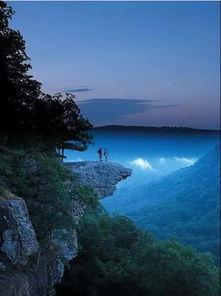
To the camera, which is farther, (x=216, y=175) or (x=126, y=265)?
Answer: (x=216, y=175)

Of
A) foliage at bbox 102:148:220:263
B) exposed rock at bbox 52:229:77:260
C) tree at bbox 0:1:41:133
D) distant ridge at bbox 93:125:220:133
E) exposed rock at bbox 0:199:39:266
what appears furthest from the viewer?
foliage at bbox 102:148:220:263

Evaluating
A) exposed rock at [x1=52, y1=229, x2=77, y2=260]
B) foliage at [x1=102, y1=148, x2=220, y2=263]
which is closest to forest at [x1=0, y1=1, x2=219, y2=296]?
exposed rock at [x1=52, y1=229, x2=77, y2=260]

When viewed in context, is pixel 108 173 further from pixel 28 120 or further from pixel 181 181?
pixel 181 181

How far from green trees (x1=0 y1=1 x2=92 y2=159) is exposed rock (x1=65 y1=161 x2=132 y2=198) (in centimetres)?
120

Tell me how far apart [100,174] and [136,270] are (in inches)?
185

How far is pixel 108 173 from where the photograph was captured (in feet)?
42.2

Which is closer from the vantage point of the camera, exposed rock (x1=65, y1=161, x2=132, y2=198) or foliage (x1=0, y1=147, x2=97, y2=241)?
foliage (x1=0, y1=147, x2=97, y2=241)

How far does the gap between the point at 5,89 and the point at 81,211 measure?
10.1ft

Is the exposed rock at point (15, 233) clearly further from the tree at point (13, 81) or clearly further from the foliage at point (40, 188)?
the tree at point (13, 81)

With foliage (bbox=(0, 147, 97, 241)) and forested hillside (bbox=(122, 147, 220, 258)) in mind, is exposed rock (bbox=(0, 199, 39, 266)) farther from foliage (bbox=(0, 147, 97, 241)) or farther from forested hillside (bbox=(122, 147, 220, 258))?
forested hillside (bbox=(122, 147, 220, 258))

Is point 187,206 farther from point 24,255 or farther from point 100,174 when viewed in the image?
point 24,255

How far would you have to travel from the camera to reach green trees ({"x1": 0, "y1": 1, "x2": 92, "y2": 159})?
33.6ft

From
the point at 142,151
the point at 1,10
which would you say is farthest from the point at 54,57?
the point at 142,151

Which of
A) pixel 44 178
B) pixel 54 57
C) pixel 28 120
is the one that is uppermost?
pixel 54 57
